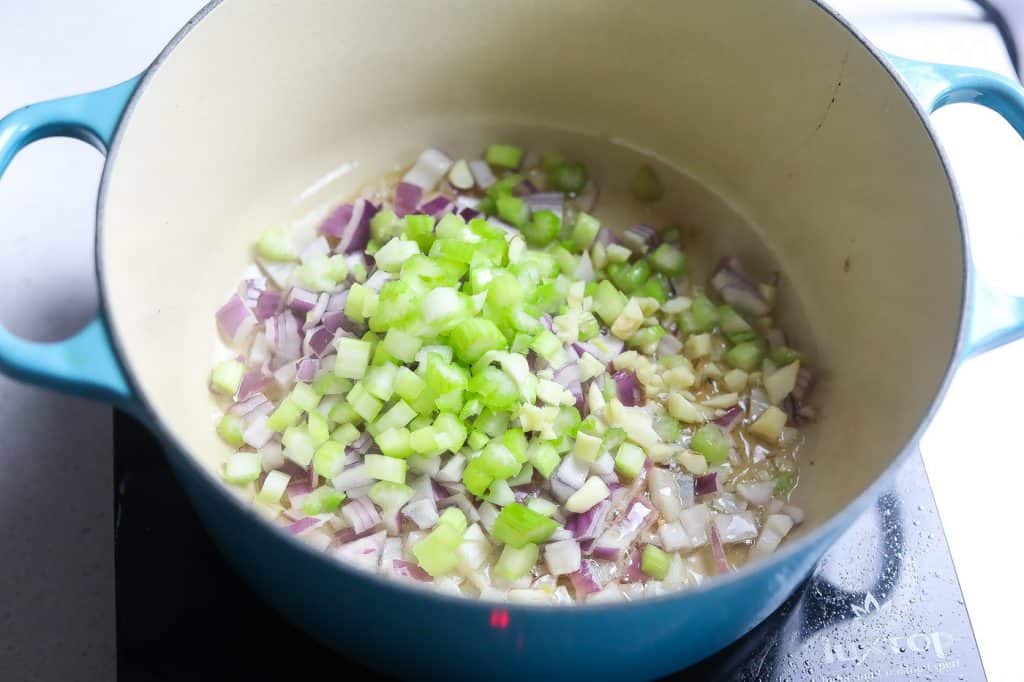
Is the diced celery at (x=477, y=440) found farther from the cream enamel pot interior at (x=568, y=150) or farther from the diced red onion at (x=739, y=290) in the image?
the diced red onion at (x=739, y=290)

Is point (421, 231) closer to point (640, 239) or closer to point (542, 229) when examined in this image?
point (542, 229)

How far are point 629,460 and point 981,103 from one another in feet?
1.62

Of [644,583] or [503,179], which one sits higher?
[503,179]

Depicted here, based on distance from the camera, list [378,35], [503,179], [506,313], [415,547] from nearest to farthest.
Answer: [415,547] → [506,313] → [378,35] → [503,179]

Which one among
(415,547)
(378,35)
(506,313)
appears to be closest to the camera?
(415,547)

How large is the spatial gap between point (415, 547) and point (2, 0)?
102 cm

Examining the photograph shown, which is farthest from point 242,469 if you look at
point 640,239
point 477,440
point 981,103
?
point 981,103

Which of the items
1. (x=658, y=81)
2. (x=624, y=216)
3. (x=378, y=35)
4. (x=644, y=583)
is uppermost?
(x=378, y=35)

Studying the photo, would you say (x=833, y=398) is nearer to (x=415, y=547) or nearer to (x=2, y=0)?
(x=415, y=547)

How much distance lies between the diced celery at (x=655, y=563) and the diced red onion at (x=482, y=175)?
539mm

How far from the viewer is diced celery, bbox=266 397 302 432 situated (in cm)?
101

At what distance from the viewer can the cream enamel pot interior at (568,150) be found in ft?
2.39

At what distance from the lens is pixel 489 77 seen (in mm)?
1207

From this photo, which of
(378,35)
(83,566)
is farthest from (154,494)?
(378,35)
